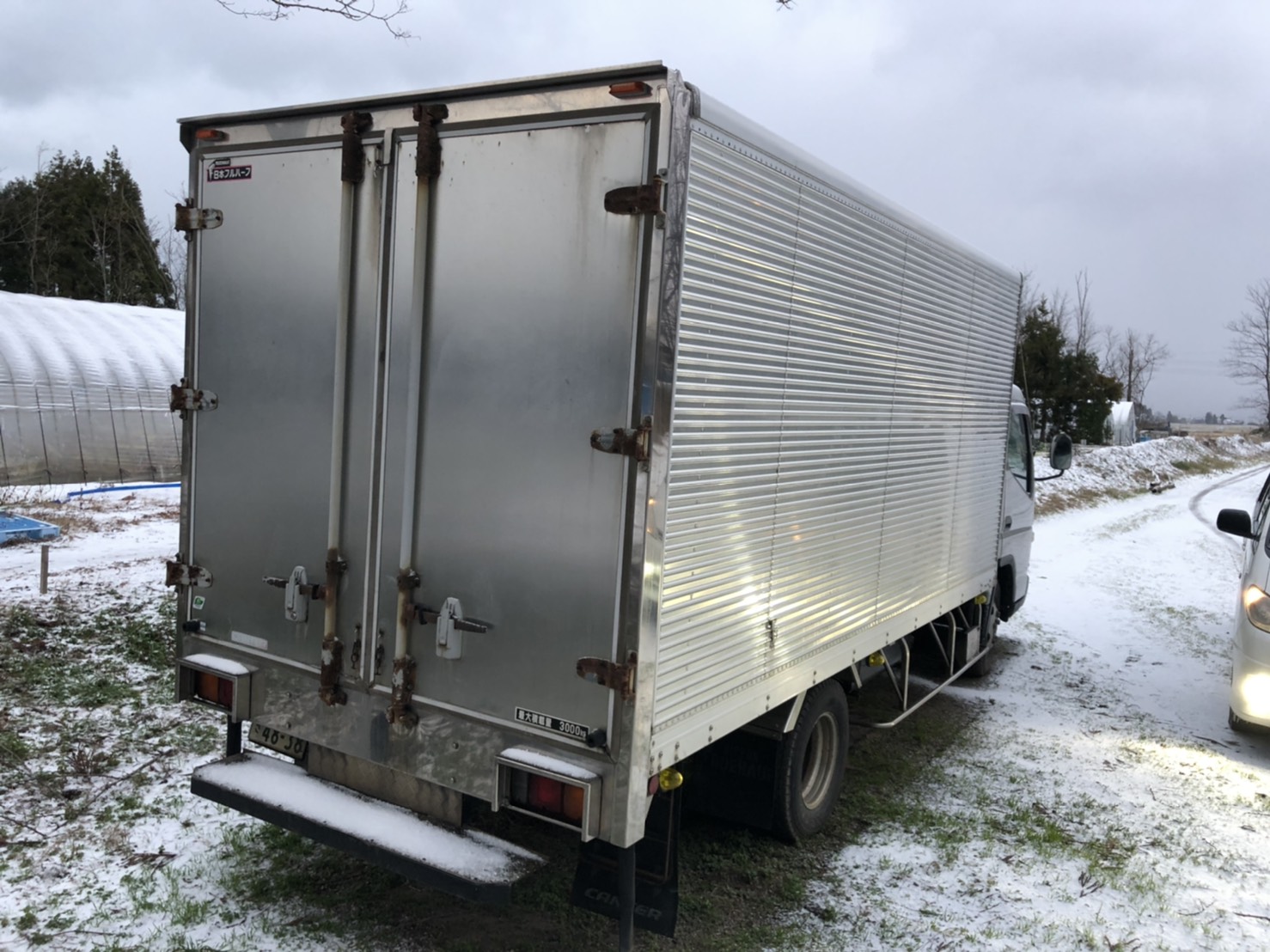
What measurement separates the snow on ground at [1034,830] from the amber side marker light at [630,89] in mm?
3541

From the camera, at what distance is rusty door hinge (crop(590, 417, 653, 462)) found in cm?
326

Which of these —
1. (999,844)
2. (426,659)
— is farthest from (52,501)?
(999,844)

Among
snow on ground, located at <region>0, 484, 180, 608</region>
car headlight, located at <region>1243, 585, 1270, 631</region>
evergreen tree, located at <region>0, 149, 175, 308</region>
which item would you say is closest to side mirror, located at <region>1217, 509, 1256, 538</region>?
car headlight, located at <region>1243, 585, 1270, 631</region>

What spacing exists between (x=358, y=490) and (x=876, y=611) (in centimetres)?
305

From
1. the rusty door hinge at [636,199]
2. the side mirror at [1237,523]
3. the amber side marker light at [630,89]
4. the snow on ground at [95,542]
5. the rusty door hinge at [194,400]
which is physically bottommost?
the snow on ground at [95,542]

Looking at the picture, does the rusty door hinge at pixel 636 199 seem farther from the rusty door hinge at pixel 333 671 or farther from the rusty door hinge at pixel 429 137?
the rusty door hinge at pixel 333 671

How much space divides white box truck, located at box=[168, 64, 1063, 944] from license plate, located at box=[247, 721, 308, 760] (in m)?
0.02

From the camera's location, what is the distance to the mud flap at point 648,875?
378 cm

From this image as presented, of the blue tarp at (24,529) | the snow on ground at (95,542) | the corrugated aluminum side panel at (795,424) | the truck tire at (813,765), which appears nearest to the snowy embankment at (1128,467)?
the corrugated aluminum side panel at (795,424)

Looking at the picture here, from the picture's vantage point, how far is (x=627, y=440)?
328 cm

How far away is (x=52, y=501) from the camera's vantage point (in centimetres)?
1490

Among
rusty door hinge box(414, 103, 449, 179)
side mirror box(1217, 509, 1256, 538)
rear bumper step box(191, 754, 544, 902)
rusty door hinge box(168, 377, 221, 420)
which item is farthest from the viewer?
side mirror box(1217, 509, 1256, 538)

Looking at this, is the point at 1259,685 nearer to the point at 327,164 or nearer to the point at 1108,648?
the point at 1108,648

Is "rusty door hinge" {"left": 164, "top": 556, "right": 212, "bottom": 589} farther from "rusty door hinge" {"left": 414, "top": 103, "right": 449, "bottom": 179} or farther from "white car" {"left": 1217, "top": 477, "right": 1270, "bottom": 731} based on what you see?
"white car" {"left": 1217, "top": 477, "right": 1270, "bottom": 731}
